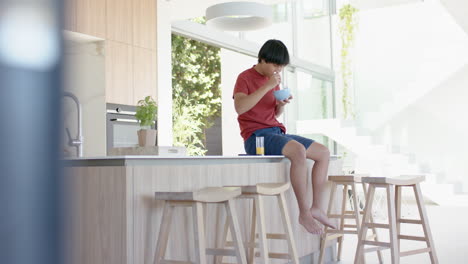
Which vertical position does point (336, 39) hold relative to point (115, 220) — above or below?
above

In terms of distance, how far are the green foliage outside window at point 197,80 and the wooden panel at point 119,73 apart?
545 centimetres

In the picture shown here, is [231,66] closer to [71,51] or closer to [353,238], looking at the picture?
[353,238]

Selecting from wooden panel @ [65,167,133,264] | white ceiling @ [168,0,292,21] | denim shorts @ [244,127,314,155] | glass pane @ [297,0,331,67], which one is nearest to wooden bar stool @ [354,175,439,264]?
denim shorts @ [244,127,314,155]

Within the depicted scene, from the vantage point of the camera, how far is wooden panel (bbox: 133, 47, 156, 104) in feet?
17.3

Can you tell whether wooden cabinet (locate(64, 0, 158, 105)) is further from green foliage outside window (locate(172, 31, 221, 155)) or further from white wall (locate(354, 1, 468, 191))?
white wall (locate(354, 1, 468, 191))

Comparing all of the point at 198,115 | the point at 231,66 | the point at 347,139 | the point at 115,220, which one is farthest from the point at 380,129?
the point at 115,220

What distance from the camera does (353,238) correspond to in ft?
17.4

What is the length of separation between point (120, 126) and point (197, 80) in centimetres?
665

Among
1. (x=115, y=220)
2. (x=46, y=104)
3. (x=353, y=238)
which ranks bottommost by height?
(x=353, y=238)

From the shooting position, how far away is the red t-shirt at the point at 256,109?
3.31 metres

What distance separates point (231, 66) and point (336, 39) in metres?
2.53

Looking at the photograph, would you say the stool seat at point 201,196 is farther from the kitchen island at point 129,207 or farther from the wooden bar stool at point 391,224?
the wooden bar stool at point 391,224

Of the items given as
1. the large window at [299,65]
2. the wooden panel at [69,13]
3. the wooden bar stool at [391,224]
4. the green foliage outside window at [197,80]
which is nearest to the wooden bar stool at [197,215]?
the wooden bar stool at [391,224]

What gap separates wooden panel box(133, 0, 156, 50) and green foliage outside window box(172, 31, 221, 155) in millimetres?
5067
